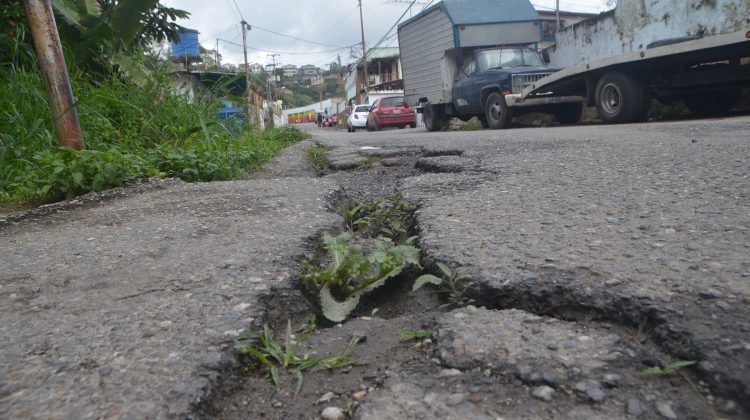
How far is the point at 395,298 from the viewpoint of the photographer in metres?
1.52

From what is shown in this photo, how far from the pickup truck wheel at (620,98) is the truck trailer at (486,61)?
1.27 metres

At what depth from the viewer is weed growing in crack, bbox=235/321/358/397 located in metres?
1.06

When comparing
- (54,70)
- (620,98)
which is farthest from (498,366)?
(620,98)

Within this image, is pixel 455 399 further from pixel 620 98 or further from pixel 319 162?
pixel 620 98

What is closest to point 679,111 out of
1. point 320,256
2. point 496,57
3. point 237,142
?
point 496,57

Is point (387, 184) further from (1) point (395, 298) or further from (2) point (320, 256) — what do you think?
(1) point (395, 298)

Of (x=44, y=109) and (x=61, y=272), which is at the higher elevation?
(x=44, y=109)

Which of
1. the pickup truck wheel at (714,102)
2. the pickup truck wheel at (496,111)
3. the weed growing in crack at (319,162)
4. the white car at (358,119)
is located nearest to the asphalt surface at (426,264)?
the weed growing in crack at (319,162)

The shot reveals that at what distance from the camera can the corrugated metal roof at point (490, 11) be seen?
11852 mm

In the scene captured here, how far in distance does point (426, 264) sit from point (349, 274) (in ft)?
0.82

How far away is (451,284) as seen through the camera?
1.39m

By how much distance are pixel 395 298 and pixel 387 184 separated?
5.98 feet

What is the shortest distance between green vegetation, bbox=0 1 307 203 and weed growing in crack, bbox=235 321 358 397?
2237 mm

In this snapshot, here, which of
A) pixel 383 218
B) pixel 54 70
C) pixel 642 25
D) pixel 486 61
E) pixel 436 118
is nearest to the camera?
pixel 383 218
